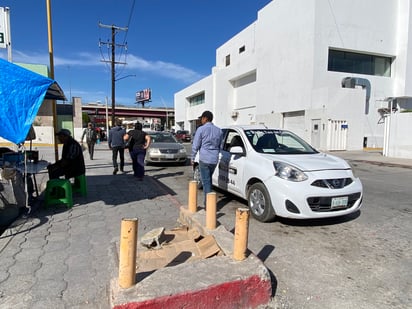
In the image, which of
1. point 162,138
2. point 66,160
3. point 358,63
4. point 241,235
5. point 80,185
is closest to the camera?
point 241,235

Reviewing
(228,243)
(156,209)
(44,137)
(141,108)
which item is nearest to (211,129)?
(156,209)

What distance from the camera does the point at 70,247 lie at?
3.64 m

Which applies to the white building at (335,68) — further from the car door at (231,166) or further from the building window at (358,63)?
the car door at (231,166)

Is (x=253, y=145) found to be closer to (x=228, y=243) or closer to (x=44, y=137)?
(x=228, y=243)

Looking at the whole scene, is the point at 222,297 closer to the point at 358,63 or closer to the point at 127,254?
the point at 127,254

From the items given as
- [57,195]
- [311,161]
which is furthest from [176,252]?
[57,195]

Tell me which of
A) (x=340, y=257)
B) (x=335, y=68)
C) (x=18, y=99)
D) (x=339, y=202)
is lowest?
(x=340, y=257)

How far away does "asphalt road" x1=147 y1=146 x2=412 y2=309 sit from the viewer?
2.67 m

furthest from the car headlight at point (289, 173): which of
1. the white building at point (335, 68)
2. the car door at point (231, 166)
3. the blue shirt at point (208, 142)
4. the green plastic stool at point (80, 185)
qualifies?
the white building at point (335, 68)

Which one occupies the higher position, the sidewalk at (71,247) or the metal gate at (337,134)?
the metal gate at (337,134)

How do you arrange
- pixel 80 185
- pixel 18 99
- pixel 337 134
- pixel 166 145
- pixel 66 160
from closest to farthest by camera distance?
pixel 18 99
pixel 66 160
pixel 80 185
pixel 166 145
pixel 337 134

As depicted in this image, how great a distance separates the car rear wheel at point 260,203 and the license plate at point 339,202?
0.89 metres

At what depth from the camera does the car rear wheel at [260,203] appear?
4.41 m

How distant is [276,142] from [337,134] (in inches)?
628
